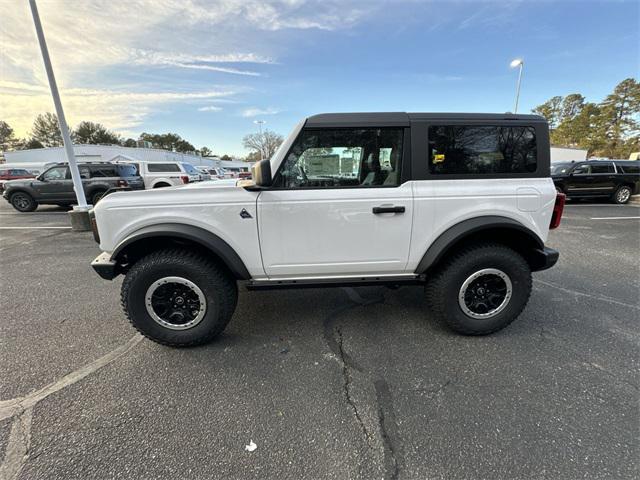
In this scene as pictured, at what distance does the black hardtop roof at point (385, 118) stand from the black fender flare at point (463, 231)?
34.0 inches

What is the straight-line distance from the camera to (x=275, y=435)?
1737 mm

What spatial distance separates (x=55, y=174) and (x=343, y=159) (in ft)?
41.0

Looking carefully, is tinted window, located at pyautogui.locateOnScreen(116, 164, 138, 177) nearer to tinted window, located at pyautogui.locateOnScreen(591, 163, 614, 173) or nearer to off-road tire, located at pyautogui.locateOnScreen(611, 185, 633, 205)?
tinted window, located at pyautogui.locateOnScreen(591, 163, 614, 173)

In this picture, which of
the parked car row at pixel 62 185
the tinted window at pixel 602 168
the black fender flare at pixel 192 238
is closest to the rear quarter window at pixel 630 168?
the tinted window at pixel 602 168

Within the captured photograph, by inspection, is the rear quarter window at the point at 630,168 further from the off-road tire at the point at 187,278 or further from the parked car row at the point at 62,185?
the off-road tire at the point at 187,278

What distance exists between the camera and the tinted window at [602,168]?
34.7ft

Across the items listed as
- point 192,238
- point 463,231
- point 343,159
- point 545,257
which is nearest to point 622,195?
point 545,257

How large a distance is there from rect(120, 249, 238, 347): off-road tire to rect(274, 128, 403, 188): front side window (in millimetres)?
958

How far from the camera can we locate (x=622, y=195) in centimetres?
1094

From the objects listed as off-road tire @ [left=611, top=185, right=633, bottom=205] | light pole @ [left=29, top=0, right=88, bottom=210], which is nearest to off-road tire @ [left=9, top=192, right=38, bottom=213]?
light pole @ [left=29, top=0, right=88, bottom=210]

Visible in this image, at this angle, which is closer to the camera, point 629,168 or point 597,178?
point 597,178

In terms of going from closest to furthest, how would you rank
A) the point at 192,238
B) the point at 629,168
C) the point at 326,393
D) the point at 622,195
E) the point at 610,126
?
the point at 326,393
the point at 192,238
the point at 629,168
the point at 622,195
the point at 610,126

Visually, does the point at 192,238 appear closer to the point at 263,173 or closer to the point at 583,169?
the point at 263,173

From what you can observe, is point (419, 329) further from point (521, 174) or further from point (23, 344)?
point (23, 344)
